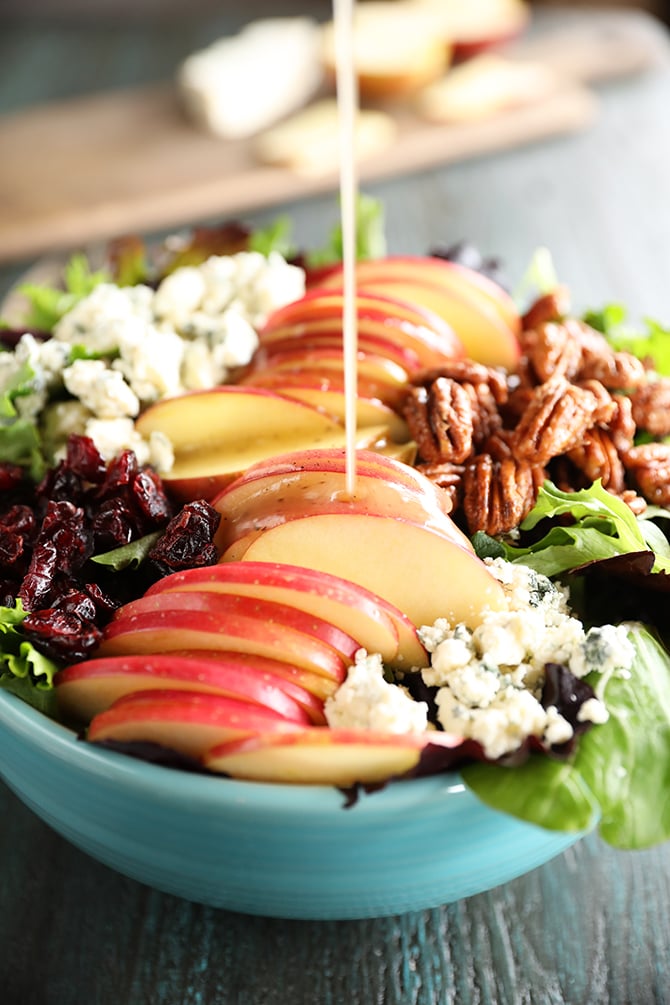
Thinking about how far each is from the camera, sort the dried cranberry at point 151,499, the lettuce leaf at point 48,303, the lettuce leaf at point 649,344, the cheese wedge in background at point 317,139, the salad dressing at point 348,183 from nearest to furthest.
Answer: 1. the salad dressing at point 348,183
2. the dried cranberry at point 151,499
3. the lettuce leaf at point 649,344
4. the lettuce leaf at point 48,303
5. the cheese wedge in background at point 317,139

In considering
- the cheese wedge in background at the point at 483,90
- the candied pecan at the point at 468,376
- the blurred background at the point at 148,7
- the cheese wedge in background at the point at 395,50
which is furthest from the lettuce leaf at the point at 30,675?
the blurred background at the point at 148,7

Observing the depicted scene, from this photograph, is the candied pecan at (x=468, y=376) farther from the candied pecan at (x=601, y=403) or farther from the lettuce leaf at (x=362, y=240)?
the lettuce leaf at (x=362, y=240)

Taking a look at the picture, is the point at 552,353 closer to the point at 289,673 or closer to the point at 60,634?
the point at 289,673

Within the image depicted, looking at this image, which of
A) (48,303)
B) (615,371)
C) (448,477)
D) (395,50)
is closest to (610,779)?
(448,477)

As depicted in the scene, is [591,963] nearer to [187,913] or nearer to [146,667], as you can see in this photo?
[187,913]

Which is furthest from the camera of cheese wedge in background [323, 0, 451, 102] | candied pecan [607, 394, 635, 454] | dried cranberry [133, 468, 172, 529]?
cheese wedge in background [323, 0, 451, 102]

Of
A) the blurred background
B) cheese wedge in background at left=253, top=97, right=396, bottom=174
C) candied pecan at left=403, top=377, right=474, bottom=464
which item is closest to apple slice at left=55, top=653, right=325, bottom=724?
candied pecan at left=403, top=377, right=474, bottom=464

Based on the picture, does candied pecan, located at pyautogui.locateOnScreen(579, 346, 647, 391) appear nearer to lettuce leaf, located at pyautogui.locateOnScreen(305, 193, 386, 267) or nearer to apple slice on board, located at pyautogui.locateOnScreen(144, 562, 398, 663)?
apple slice on board, located at pyautogui.locateOnScreen(144, 562, 398, 663)
